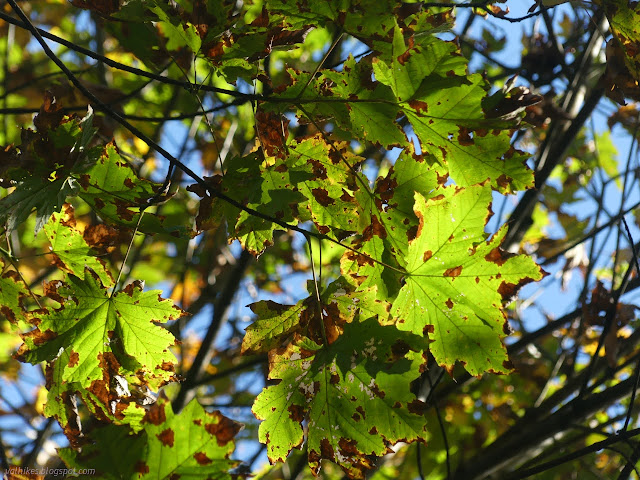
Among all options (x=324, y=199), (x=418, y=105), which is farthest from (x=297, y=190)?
(x=418, y=105)

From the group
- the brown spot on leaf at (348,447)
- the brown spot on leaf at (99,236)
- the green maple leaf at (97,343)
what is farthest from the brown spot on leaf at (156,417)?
the brown spot on leaf at (99,236)

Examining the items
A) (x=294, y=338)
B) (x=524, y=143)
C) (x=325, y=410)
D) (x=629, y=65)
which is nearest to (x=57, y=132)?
(x=294, y=338)

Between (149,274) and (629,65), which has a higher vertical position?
(149,274)

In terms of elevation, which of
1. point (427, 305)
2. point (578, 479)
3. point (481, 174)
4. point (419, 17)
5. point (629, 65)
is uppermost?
point (419, 17)

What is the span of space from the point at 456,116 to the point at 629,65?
37 centimetres

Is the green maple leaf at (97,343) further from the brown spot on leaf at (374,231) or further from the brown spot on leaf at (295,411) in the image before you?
the brown spot on leaf at (374,231)

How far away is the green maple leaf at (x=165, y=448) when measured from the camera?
745 millimetres

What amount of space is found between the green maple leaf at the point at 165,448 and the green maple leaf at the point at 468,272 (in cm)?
36

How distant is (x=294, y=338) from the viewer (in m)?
1.02

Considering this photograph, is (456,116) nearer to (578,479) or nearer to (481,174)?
(481,174)

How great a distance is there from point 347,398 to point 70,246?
2.11ft

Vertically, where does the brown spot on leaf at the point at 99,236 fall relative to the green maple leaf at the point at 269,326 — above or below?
above

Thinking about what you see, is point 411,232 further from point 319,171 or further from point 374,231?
point 319,171

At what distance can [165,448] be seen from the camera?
0.76 metres
